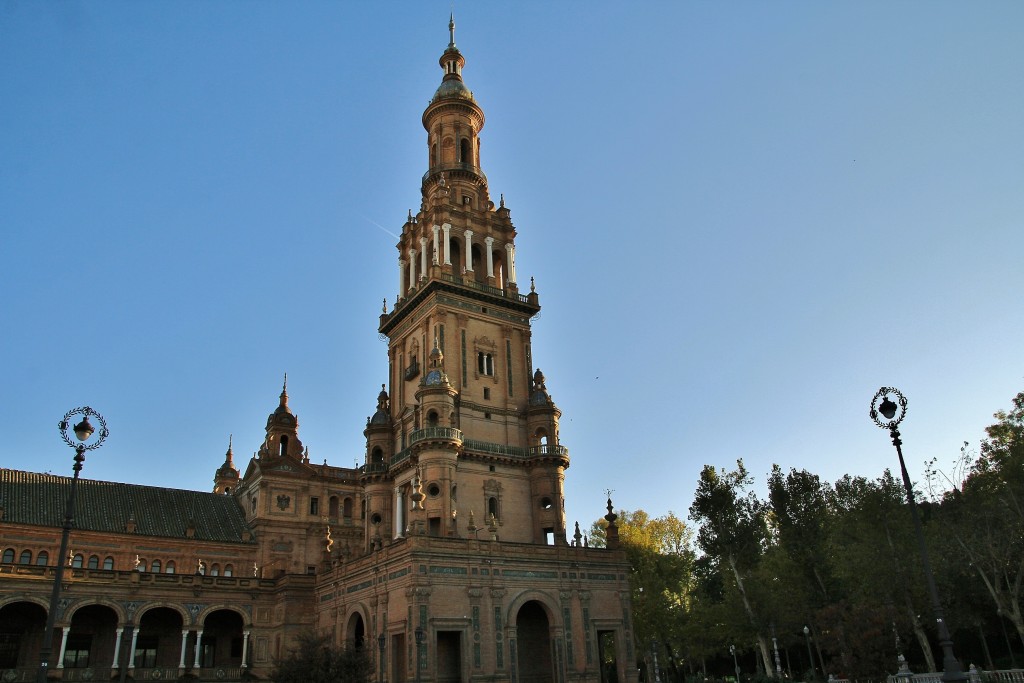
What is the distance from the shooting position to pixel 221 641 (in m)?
52.8

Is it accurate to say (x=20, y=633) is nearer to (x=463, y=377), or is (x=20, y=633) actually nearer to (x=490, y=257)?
(x=463, y=377)

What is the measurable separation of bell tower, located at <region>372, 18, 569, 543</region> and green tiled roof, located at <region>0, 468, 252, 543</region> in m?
16.1

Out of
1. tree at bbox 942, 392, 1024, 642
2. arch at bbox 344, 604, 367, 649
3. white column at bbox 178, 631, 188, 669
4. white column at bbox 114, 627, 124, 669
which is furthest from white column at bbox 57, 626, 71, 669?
tree at bbox 942, 392, 1024, 642

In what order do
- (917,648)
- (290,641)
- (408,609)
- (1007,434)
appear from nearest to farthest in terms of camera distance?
(408,609) → (1007,434) → (290,641) → (917,648)

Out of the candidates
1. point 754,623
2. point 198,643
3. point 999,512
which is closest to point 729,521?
point 754,623

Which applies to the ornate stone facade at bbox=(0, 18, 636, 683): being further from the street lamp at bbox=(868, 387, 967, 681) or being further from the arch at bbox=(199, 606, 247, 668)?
the street lamp at bbox=(868, 387, 967, 681)

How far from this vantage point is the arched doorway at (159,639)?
49594 mm

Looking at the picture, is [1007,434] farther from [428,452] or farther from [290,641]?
[290,641]

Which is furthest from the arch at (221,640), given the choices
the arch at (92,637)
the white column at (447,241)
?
the white column at (447,241)

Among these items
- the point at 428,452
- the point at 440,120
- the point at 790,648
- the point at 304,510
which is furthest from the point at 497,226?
the point at 790,648

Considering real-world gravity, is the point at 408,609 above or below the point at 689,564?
A: below

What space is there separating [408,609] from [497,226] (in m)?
29.8

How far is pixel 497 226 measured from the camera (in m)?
58.2

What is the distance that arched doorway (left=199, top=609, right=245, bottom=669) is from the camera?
52.2 meters
